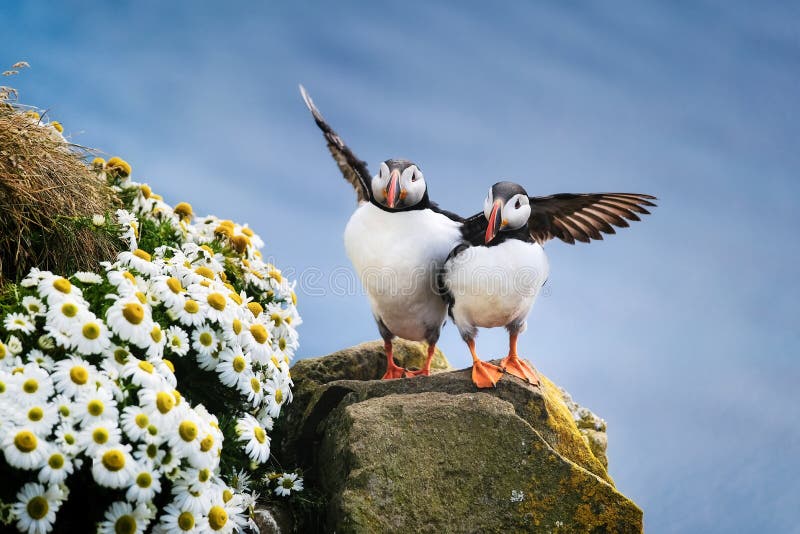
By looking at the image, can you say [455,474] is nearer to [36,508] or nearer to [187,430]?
[187,430]

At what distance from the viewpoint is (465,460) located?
202 inches

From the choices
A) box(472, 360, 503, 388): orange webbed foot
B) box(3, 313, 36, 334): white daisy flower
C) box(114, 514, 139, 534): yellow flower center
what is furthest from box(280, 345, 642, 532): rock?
box(3, 313, 36, 334): white daisy flower

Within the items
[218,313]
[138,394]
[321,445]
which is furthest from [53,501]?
[321,445]

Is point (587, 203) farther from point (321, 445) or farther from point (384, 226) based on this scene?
point (321, 445)

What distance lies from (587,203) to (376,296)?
188 cm

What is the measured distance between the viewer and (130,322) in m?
4.29

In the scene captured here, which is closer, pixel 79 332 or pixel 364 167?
pixel 79 332

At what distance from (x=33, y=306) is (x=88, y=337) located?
46 centimetres

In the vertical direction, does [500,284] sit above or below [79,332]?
above

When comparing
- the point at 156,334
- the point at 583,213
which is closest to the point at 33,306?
the point at 156,334

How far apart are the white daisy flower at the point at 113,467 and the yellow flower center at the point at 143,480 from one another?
0.05m

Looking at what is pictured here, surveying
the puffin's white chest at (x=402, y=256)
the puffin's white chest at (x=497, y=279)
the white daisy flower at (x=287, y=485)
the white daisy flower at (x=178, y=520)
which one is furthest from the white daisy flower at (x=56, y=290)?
the puffin's white chest at (x=497, y=279)

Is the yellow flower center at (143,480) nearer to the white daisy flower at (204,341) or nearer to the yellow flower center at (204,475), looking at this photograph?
the yellow flower center at (204,475)

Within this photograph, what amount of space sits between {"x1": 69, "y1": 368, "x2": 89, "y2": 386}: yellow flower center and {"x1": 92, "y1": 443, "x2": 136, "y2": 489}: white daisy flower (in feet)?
1.29
